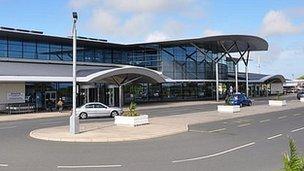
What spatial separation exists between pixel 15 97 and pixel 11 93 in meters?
0.62

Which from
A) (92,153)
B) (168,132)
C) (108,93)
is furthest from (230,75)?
(92,153)

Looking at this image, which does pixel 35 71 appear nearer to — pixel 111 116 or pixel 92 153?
pixel 111 116

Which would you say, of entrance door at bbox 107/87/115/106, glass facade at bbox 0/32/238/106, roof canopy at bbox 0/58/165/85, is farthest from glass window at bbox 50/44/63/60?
entrance door at bbox 107/87/115/106

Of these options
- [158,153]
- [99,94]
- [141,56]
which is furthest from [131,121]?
[141,56]

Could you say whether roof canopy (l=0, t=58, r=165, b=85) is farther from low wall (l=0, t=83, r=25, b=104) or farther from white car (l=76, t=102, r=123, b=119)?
white car (l=76, t=102, r=123, b=119)

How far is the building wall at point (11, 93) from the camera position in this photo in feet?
133

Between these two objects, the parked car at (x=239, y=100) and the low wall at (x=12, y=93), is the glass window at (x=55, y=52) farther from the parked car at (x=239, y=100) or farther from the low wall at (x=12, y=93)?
the parked car at (x=239, y=100)

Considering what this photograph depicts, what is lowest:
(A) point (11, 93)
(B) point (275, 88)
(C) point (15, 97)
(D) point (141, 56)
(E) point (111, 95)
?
(C) point (15, 97)

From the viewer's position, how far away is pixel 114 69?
45250 mm

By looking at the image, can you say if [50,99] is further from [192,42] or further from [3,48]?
[192,42]

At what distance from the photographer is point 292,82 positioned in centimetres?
14838

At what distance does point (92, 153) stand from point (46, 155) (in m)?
1.46

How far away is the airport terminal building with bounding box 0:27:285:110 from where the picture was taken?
144 ft

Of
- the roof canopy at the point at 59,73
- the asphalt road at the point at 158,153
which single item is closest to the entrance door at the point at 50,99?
the roof canopy at the point at 59,73
